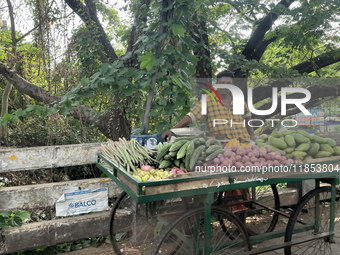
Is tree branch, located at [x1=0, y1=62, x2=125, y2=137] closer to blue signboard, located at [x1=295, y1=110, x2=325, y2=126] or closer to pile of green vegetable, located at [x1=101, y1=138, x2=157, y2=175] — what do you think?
pile of green vegetable, located at [x1=101, y1=138, x2=157, y2=175]

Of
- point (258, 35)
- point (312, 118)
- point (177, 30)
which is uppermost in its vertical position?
point (258, 35)

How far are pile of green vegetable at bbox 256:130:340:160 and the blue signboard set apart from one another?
0.32ft

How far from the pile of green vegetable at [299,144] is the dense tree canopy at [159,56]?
27 cm

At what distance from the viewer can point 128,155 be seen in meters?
2.54

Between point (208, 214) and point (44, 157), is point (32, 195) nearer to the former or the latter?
point (44, 157)

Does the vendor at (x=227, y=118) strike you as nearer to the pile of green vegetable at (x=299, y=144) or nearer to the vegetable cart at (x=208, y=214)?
the pile of green vegetable at (x=299, y=144)

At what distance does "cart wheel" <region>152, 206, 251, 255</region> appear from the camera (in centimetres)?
227

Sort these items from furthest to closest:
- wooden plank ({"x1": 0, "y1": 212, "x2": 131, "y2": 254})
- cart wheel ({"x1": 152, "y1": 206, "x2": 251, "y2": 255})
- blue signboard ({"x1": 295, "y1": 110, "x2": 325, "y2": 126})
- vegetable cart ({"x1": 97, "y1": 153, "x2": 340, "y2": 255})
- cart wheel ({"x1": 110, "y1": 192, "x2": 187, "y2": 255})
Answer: cart wheel ({"x1": 110, "y1": 192, "x2": 187, "y2": 255})
wooden plank ({"x1": 0, "y1": 212, "x2": 131, "y2": 254})
blue signboard ({"x1": 295, "y1": 110, "x2": 325, "y2": 126})
cart wheel ({"x1": 152, "y1": 206, "x2": 251, "y2": 255})
vegetable cart ({"x1": 97, "y1": 153, "x2": 340, "y2": 255})

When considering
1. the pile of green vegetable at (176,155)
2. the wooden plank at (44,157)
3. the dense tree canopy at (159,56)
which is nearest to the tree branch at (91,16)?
the dense tree canopy at (159,56)

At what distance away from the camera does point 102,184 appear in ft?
11.0

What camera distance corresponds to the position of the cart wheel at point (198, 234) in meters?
2.27

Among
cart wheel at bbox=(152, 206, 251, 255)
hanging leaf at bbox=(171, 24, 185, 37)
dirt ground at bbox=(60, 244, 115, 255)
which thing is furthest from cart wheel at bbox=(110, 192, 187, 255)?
hanging leaf at bbox=(171, 24, 185, 37)

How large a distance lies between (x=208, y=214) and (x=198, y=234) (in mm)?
258

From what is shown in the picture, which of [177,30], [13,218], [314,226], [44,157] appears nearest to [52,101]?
[44,157]
